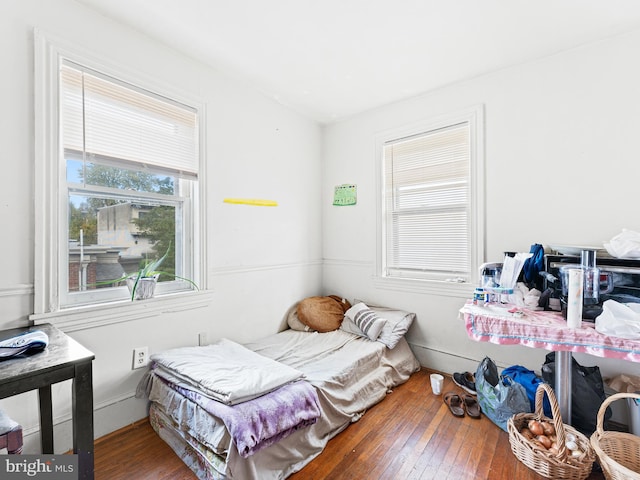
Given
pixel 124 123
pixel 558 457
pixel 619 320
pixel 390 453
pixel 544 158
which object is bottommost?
pixel 390 453

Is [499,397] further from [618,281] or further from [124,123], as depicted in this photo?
[124,123]

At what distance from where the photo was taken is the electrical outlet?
1.88 meters

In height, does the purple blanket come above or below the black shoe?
above

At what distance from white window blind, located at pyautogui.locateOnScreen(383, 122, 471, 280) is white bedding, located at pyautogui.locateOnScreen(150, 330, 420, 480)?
76cm

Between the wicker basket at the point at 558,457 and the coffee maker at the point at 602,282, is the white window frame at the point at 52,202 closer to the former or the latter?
the wicker basket at the point at 558,457

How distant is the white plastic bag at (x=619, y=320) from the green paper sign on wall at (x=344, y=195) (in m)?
2.08

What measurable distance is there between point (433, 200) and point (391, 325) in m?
→ 1.17

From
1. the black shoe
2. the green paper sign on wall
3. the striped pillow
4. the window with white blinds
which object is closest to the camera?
the window with white blinds

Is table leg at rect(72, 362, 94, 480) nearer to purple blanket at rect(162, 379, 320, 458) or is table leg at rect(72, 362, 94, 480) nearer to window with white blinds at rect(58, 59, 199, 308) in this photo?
purple blanket at rect(162, 379, 320, 458)

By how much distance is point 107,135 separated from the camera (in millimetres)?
1820

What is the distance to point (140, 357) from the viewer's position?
1.90m

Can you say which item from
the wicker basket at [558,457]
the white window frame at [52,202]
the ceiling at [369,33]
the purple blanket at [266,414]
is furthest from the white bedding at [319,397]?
the ceiling at [369,33]

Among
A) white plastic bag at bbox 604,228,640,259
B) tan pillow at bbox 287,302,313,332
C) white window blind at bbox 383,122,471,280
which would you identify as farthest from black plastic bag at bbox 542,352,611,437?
tan pillow at bbox 287,302,313,332

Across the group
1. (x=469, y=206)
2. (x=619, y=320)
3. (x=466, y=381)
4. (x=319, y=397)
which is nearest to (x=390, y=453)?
(x=319, y=397)
